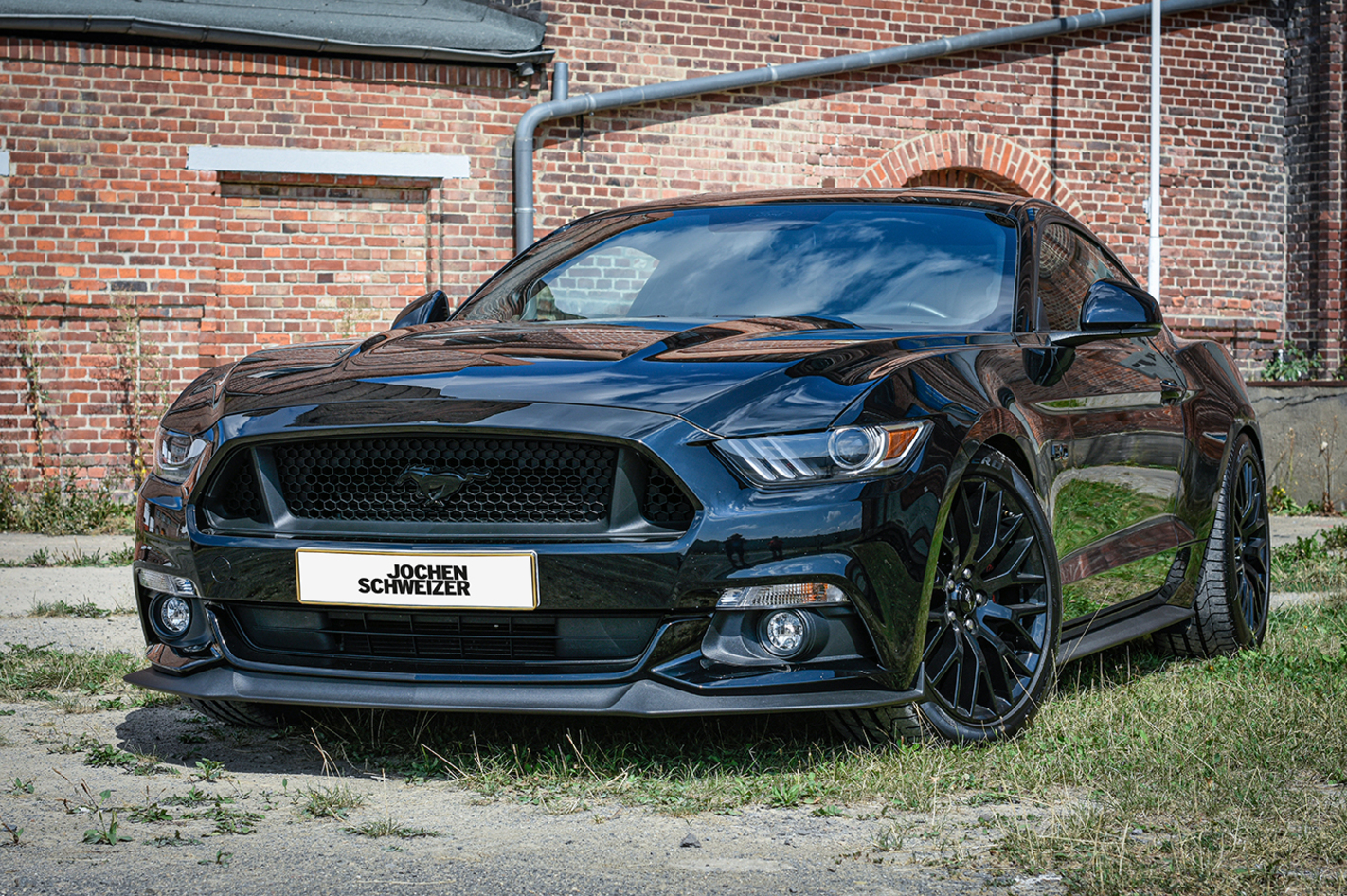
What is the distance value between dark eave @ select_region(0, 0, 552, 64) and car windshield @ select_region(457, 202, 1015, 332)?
6681 mm

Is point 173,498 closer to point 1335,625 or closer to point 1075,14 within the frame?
point 1335,625

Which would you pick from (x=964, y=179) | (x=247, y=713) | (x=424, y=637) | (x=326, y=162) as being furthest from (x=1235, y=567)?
(x=964, y=179)

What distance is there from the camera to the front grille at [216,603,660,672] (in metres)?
3.40

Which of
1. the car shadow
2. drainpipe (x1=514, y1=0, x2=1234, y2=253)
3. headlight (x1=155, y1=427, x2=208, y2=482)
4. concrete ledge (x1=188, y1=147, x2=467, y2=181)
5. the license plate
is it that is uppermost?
drainpipe (x1=514, y1=0, x2=1234, y2=253)

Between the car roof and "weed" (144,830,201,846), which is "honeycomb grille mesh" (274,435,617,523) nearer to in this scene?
"weed" (144,830,201,846)

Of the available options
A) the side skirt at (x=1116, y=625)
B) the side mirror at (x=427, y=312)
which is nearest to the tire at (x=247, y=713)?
the side mirror at (x=427, y=312)

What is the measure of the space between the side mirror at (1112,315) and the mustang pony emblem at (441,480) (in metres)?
1.81

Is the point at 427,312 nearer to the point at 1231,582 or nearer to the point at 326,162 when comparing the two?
the point at 1231,582

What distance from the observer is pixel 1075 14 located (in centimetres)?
1383

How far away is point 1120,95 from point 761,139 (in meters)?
3.71

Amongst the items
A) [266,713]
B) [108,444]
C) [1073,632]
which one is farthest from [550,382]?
[108,444]

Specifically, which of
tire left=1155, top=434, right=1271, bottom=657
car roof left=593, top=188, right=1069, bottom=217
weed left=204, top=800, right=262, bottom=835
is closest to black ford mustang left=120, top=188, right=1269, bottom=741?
weed left=204, top=800, right=262, bottom=835

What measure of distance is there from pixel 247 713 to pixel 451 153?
8044 mm

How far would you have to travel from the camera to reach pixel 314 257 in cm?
1130
